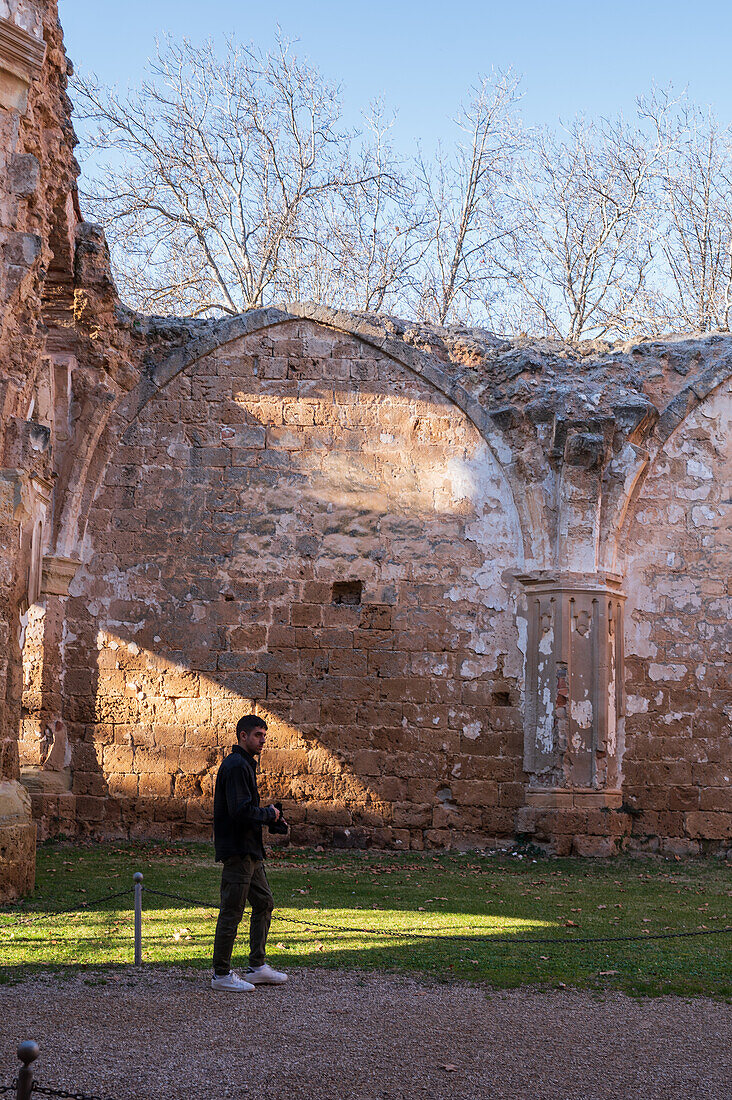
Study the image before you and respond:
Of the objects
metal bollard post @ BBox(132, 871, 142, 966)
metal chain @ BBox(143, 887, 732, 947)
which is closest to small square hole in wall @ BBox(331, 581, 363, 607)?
metal chain @ BBox(143, 887, 732, 947)

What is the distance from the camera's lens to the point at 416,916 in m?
6.96

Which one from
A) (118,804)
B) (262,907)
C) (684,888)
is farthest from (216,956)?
(118,804)

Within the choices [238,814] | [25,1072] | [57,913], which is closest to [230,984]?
[238,814]

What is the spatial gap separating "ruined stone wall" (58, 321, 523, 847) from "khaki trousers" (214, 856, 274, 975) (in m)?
5.22

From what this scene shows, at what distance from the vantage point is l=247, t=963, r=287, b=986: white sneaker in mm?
5102

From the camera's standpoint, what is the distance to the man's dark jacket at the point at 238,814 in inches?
194

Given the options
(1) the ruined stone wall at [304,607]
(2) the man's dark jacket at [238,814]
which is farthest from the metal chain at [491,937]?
(1) the ruined stone wall at [304,607]

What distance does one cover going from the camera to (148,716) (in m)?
10.4

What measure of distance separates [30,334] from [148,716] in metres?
4.52

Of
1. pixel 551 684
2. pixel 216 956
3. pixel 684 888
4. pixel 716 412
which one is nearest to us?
pixel 216 956

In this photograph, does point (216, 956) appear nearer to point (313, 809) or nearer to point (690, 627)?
point (313, 809)

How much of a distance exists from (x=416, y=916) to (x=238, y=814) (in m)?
2.49

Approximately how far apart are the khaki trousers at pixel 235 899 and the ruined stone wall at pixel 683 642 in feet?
19.9

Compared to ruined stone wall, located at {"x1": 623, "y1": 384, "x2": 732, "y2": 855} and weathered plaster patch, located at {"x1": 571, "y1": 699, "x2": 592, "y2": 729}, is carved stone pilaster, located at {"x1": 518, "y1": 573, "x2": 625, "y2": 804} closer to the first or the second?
weathered plaster patch, located at {"x1": 571, "y1": 699, "x2": 592, "y2": 729}
